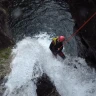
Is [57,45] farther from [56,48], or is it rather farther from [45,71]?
[45,71]

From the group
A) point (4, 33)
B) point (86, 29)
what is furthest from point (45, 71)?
point (4, 33)

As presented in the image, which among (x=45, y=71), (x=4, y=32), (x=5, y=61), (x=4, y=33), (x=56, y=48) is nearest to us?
(x=45, y=71)

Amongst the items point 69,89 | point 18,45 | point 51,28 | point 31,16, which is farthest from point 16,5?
point 69,89

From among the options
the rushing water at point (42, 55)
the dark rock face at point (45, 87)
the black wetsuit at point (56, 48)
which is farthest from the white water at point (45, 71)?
the black wetsuit at point (56, 48)

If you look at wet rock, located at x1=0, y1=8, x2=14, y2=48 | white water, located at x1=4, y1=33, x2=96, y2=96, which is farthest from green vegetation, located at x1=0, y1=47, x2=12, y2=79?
wet rock, located at x1=0, y1=8, x2=14, y2=48

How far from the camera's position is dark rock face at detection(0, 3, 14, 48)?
11.8m

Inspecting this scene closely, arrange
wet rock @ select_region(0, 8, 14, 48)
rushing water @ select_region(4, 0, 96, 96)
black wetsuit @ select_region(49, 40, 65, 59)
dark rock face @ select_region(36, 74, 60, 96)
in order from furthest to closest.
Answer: wet rock @ select_region(0, 8, 14, 48) → black wetsuit @ select_region(49, 40, 65, 59) → rushing water @ select_region(4, 0, 96, 96) → dark rock face @ select_region(36, 74, 60, 96)

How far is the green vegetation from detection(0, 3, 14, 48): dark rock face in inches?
13.6

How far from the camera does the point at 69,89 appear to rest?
1077cm

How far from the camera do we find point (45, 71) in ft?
34.3

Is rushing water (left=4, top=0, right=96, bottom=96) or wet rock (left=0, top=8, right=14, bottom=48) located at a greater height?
wet rock (left=0, top=8, right=14, bottom=48)

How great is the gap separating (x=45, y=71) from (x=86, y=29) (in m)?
2.98

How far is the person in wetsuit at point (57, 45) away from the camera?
1072 cm

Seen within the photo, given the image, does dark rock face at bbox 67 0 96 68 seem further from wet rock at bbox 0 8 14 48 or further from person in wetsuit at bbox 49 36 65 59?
wet rock at bbox 0 8 14 48
